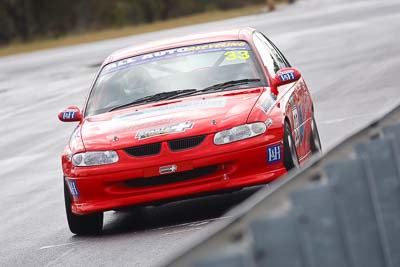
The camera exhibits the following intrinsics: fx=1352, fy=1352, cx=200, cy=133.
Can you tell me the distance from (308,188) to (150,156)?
17.8 feet

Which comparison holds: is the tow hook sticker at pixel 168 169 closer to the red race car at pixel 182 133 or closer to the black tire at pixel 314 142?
the red race car at pixel 182 133

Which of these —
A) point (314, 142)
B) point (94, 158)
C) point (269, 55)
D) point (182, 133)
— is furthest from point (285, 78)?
point (94, 158)

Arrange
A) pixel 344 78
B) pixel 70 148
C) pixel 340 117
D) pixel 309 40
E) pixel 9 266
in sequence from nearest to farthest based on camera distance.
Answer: pixel 9 266 → pixel 70 148 → pixel 340 117 → pixel 344 78 → pixel 309 40

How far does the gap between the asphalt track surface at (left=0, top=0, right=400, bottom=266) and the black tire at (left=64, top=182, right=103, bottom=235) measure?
88mm

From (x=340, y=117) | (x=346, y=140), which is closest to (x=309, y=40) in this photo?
(x=340, y=117)

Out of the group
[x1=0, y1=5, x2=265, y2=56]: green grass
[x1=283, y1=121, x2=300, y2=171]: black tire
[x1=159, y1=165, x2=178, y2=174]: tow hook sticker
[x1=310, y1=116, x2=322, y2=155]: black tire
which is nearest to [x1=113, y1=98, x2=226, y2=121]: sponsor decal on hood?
[x1=283, y1=121, x2=300, y2=171]: black tire

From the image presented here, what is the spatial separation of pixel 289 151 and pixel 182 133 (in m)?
0.85

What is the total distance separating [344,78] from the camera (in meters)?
22.7

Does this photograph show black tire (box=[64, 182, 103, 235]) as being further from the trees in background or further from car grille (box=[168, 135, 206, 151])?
the trees in background

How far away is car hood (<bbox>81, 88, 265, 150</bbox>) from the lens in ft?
32.8

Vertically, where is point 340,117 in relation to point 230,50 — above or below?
below

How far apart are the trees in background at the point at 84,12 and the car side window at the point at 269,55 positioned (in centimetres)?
7863

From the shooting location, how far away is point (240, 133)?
999 cm

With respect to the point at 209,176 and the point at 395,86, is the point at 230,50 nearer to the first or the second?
the point at 209,176
